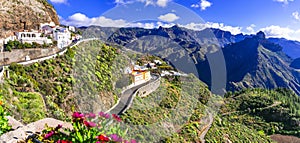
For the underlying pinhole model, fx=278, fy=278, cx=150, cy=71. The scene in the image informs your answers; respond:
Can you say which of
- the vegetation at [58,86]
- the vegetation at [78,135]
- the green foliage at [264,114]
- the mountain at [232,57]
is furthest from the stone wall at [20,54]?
the mountain at [232,57]

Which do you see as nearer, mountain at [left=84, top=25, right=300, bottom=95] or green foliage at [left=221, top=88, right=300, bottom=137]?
green foliage at [left=221, top=88, right=300, bottom=137]

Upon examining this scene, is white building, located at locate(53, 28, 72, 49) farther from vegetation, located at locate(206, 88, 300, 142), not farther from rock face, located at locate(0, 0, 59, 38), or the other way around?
vegetation, located at locate(206, 88, 300, 142)

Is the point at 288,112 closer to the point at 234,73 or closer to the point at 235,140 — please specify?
the point at 235,140

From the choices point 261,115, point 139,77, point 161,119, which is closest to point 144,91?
point 139,77

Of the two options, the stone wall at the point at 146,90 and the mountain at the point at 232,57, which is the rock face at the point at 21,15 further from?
the mountain at the point at 232,57

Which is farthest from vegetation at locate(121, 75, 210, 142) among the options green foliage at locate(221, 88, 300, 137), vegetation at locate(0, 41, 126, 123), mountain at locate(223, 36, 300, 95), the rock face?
mountain at locate(223, 36, 300, 95)

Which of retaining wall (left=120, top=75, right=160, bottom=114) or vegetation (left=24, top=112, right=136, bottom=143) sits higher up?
vegetation (left=24, top=112, right=136, bottom=143)

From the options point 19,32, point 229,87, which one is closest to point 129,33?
point 229,87
